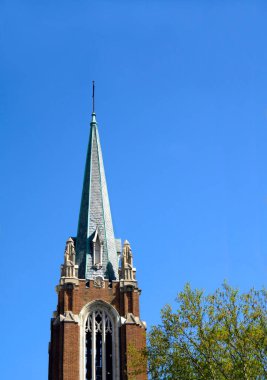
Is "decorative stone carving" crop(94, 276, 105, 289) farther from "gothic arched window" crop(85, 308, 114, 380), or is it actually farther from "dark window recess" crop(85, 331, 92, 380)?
"dark window recess" crop(85, 331, 92, 380)

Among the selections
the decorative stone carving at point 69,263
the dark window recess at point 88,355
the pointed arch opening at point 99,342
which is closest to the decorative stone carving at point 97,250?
the decorative stone carving at point 69,263

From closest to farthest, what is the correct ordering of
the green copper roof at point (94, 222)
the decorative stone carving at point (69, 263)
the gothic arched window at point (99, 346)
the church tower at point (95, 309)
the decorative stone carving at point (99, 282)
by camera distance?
the church tower at point (95, 309) < the gothic arched window at point (99, 346) < the decorative stone carving at point (99, 282) < the decorative stone carving at point (69, 263) < the green copper roof at point (94, 222)

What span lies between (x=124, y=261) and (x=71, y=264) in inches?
142

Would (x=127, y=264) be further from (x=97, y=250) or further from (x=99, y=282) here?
(x=97, y=250)

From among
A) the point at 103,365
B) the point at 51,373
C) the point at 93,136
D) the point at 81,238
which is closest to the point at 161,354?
the point at 103,365

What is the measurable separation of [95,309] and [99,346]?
2508 millimetres

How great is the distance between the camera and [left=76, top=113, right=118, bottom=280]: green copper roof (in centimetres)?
5572

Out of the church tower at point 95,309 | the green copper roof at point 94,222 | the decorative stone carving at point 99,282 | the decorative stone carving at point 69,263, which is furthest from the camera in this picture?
the green copper roof at point 94,222

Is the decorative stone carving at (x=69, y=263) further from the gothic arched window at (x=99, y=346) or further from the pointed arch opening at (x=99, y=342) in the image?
the gothic arched window at (x=99, y=346)

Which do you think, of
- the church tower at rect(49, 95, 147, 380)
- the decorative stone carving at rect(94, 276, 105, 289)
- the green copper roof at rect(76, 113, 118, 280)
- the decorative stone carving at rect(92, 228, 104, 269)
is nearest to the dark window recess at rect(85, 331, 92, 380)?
the church tower at rect(49, 95, 147, 380)

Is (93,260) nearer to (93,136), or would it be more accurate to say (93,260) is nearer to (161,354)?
(93,136)

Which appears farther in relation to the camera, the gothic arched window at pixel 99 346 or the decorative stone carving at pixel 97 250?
the decorative stone carving at pixel 97 250

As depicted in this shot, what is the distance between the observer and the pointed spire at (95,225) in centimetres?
5575

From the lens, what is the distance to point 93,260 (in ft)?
184
